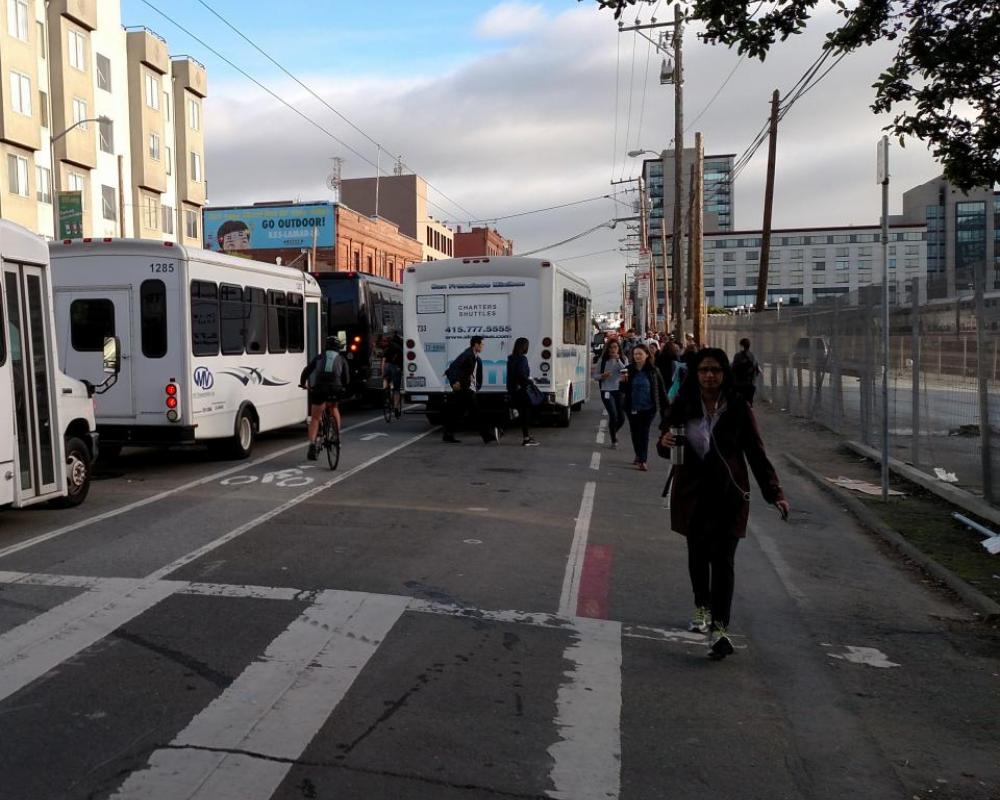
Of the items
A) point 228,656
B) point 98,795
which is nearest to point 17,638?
point 228,656

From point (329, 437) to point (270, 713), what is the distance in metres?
8.69

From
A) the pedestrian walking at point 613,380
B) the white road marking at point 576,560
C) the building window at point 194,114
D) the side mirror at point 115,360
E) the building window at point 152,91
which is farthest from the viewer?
the building window at point 194,114

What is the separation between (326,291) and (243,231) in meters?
46.4

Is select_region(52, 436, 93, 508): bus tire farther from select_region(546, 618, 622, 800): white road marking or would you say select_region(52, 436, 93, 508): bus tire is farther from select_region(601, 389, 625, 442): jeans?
select_region(601, 389, 625, 442): jeans

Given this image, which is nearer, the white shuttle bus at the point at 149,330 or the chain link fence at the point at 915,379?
the chain link fence at the point at 915,379

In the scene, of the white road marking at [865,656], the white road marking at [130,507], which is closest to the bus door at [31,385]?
the white road marking at [130,507]

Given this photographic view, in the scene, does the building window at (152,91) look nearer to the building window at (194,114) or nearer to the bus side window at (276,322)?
the building window at (194,114)

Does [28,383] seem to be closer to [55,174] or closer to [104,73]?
[55,174]

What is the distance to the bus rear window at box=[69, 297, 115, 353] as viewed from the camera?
42.3ft

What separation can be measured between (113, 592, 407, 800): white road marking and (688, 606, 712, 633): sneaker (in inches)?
75.0

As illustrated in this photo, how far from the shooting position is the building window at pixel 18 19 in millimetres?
33375

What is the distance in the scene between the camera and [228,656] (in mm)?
5469

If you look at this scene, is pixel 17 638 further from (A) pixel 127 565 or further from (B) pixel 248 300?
(B) pixel 248 300

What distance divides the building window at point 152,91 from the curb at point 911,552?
4049 centimetres
